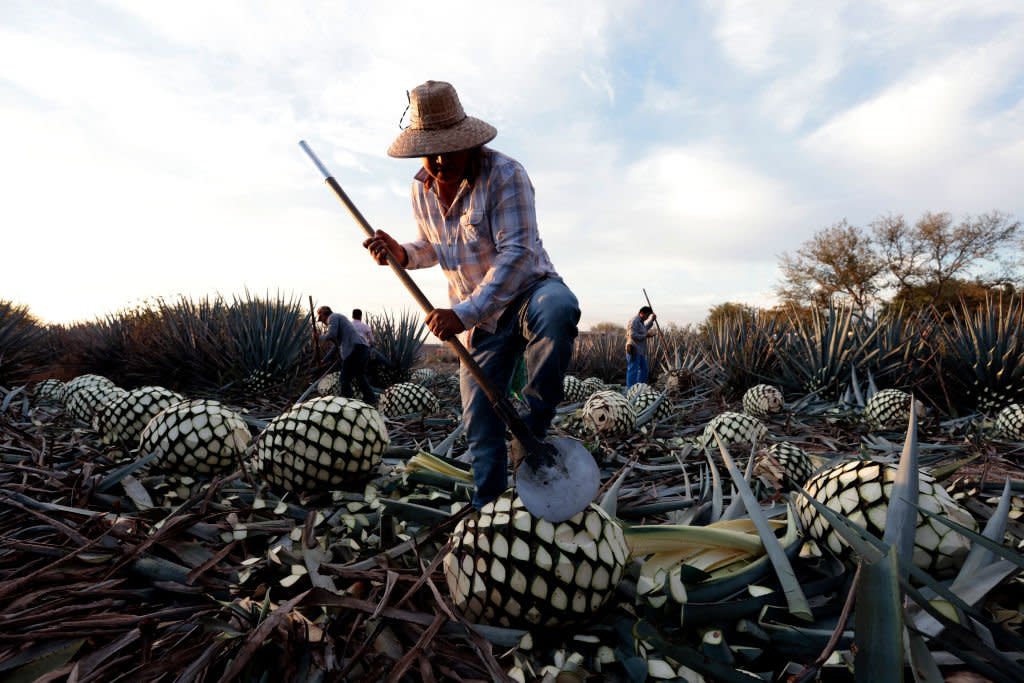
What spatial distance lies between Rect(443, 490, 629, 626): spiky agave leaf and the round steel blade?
0.03 meters

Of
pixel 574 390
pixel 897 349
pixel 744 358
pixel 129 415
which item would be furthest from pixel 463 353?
pixel 744 358

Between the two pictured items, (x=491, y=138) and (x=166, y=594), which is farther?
(x=491, y=138)

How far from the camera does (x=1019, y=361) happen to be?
5562mm

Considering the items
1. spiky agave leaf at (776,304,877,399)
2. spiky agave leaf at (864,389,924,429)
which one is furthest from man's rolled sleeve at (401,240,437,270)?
spiky agave leaf at (776,304,877,399)

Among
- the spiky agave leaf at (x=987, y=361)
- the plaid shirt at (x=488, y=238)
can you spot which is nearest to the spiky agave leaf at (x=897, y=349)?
the spiky agave leaf at (x=987, y=361)

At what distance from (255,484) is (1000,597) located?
9.62 ft

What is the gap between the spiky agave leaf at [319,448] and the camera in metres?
2.62

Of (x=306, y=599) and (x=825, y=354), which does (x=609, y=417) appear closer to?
(x=306, y=599)

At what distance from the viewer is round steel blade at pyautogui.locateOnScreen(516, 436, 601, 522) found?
164cm

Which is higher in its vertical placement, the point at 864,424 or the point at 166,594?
the point at 864,424

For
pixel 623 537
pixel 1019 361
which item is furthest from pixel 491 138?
pixel 1019 361

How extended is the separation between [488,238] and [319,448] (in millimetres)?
1259

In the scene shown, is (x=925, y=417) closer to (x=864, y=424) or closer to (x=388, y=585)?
(x=864, y=424)

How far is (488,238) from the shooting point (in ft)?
8.90
